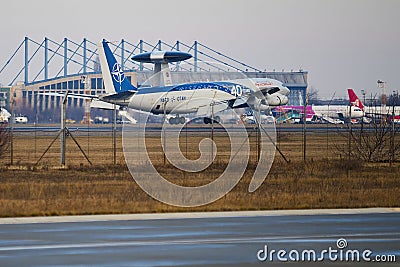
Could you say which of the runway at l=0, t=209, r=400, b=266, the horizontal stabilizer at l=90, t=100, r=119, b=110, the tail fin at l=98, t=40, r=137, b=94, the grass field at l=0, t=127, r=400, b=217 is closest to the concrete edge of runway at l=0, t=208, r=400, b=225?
the runway at l=0, t=209, r=400, b=266

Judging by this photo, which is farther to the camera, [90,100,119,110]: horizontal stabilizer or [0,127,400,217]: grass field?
[90,100,119,110]: horizontal stabilizer

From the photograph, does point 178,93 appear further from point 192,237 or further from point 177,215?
point 192,237

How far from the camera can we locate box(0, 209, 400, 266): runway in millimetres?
12789

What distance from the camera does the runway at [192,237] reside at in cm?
1279

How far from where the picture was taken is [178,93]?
70.2 m

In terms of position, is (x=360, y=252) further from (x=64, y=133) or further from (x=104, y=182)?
(x=64, y=133)

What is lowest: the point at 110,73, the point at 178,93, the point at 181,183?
the point at 181,183

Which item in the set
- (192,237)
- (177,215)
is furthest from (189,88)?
(192,237)

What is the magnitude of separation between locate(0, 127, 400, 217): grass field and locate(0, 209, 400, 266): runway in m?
1.52

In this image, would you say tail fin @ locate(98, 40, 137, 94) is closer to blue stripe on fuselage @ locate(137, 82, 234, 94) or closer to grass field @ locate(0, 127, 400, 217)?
blue stripe on fuselage @ locate(137, 82, 234, 94)

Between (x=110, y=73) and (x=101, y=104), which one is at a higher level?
(x=110, y=73)

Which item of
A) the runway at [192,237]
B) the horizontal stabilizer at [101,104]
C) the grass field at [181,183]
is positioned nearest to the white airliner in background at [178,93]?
the horizontal stabilizer at [101,104]

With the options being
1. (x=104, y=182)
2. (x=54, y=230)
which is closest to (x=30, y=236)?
(x=54, y=230)

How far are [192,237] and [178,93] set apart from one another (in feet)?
182
